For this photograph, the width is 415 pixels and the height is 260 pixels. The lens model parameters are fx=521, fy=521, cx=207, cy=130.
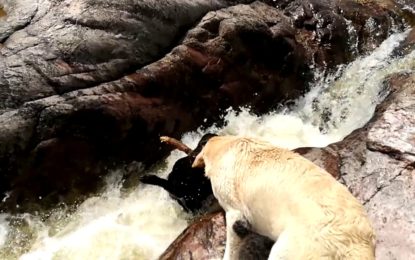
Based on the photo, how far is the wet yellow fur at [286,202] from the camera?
395 centimetres

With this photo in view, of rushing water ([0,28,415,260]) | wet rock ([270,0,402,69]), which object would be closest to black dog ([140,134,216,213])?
rushing water ([0,28,415,260])

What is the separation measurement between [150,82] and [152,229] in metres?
2.31

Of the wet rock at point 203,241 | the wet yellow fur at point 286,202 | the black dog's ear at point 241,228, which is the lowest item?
the wet rock at point 203,241

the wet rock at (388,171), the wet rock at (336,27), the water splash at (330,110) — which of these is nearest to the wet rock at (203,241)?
the wet rock at (388,171)

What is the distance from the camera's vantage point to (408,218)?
5.68m

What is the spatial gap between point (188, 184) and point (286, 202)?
2.74 metres

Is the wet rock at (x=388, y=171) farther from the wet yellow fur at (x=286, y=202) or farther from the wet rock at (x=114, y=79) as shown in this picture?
the wet rock at (x=114, y=79)

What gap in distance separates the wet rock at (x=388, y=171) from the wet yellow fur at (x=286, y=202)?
140 cm

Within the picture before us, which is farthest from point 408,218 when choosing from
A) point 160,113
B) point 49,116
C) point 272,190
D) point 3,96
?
point 3,96

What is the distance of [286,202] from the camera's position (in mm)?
4316

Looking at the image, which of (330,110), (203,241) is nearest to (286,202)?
(203,241)

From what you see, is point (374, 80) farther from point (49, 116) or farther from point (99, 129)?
point (49, 116)

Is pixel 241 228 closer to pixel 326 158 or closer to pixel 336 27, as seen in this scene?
pixel 326 158

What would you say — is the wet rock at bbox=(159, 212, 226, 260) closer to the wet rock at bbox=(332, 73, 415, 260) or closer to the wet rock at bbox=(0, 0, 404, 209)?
the wet rock at bbox=(332, 73, 415, 260)
